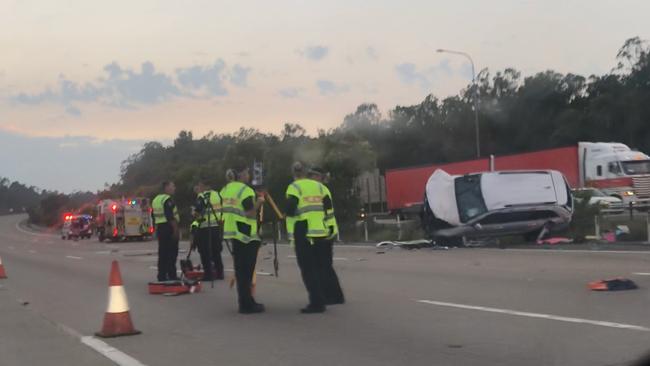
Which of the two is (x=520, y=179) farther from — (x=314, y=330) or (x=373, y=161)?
(x=373, y=161)

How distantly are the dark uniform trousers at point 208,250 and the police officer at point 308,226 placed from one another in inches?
173

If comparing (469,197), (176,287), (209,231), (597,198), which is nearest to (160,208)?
(209,231)

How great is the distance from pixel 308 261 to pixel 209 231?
4.21 metres

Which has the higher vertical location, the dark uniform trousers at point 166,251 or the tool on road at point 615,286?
the dark uniform trousers at point 166,251

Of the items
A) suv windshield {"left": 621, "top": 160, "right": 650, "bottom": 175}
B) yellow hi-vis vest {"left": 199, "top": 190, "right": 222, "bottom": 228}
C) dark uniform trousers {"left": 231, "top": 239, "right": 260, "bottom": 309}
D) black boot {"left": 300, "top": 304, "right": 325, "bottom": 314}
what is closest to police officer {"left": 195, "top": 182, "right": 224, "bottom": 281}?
yellow hi-vis vest {"left": 199, "top": 190, "right": 222, "bottom": 228}

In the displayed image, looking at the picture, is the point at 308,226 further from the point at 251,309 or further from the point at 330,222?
the point at 251,309

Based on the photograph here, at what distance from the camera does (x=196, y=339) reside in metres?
8.75

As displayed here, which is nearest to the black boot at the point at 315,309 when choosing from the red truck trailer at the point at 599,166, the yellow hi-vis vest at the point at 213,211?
the yellow hi-vis vest at the point at 213,211

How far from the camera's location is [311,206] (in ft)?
32.6

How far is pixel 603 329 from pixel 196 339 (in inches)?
170

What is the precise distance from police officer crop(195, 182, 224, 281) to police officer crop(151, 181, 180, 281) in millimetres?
490

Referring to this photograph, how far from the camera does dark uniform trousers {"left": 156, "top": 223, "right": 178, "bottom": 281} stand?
559 inches

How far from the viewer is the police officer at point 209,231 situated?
13.9 m

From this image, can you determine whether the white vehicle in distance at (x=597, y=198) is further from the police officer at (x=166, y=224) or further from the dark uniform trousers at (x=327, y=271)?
the dark uniform trousers at (x=327, y=271)
